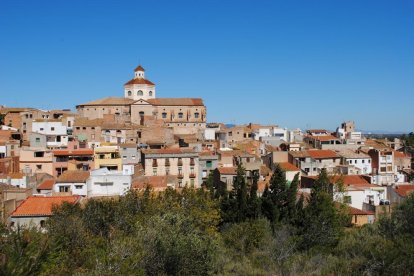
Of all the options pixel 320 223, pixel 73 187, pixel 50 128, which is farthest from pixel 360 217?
pixel 50 128

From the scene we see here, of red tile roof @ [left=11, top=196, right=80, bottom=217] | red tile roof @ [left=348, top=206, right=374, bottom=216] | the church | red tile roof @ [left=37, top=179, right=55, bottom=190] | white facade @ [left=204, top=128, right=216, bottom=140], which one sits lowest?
red tile roof @ [left=348, top=206, right=374, bottom=216]

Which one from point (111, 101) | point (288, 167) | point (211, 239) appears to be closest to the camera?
point (211, 239)

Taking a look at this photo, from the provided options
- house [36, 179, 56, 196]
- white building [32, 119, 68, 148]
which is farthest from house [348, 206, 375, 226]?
white building [32, 119, 68, 148]

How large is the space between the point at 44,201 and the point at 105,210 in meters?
5.99

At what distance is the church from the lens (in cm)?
7994

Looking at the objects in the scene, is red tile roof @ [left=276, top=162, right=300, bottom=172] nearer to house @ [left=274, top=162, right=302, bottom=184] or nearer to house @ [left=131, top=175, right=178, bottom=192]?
house @ [left=274, top=162, right=302, bottom=184]

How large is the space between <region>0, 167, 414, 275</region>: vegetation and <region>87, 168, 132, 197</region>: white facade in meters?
7.78

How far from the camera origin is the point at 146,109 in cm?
8081

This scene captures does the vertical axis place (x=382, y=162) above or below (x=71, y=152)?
below

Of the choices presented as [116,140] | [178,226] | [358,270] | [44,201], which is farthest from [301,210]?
[116,140]

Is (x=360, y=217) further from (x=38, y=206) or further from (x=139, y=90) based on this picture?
(x=139, y=90)

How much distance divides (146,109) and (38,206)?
2019 inches

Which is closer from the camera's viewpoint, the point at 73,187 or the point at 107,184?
the point at 73,187

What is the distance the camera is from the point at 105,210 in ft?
90.3
